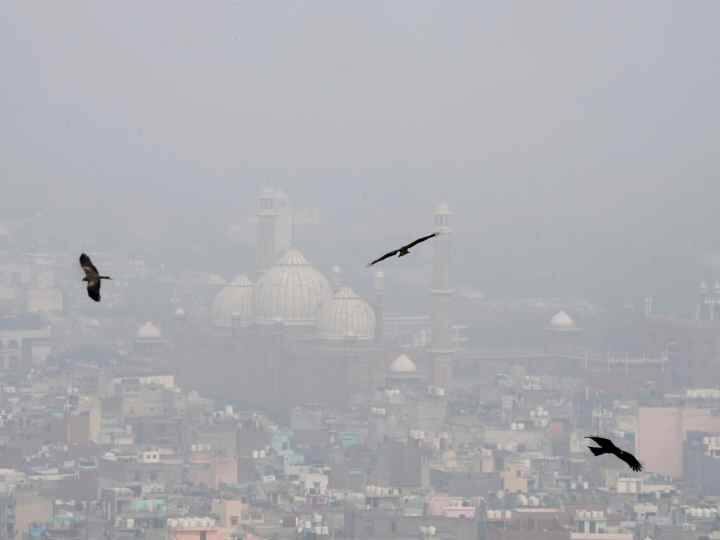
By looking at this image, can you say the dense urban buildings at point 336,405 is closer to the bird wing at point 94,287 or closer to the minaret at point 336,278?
the minaret at point 336,278

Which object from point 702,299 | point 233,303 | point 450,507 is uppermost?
point 233,303

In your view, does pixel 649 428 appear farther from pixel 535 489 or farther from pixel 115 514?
pixel 115 514

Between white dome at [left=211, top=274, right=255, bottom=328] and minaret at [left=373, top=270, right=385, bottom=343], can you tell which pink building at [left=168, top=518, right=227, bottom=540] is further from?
white dome at [left=211, top=274, right=255, bottom=328]

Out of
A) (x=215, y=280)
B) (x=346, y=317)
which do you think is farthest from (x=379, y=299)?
(x=215, y=280)

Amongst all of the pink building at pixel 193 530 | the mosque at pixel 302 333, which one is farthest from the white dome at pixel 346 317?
the pink building at pixel 193 530

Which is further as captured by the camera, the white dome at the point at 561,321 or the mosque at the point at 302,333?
the mosque at the point at 302,333

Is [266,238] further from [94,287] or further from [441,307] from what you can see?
[94,287]
